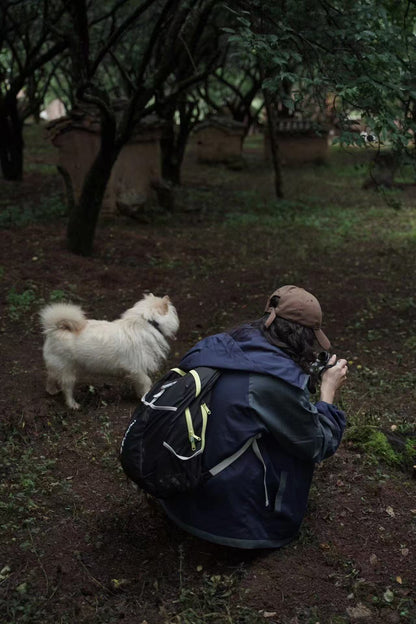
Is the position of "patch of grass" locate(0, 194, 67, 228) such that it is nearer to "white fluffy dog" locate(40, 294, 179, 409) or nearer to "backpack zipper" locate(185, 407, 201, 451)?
"white fluffy dog" locate(40, 294, 179, 409)

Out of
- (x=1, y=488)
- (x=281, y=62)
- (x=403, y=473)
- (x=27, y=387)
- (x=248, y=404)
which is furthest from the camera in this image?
(x=27, y=387)

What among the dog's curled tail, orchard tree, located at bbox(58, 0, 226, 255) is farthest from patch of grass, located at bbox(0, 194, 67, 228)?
the dog's curled tail

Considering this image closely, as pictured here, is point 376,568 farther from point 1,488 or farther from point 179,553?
point 1,488

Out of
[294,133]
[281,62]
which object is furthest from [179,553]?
[294,133]

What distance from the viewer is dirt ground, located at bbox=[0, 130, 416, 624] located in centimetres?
330

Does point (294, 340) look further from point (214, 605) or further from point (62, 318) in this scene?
point (62, 318)

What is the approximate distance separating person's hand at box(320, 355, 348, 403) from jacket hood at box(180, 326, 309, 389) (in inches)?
16.3

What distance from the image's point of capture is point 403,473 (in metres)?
4.54

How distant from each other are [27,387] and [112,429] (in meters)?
1.09

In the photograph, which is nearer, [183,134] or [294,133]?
[183,134]

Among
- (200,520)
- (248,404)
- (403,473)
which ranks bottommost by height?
(403,473)

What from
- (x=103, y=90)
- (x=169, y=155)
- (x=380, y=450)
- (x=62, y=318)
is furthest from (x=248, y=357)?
(x=169, y=155)

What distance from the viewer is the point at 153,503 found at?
3.87 m

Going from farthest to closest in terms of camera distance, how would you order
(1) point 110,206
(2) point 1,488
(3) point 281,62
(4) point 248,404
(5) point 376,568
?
(1) point 110,206 < (3) point 281,62 < (2) point 1,488 < (5) point 376,568 < (4) point 248,404
